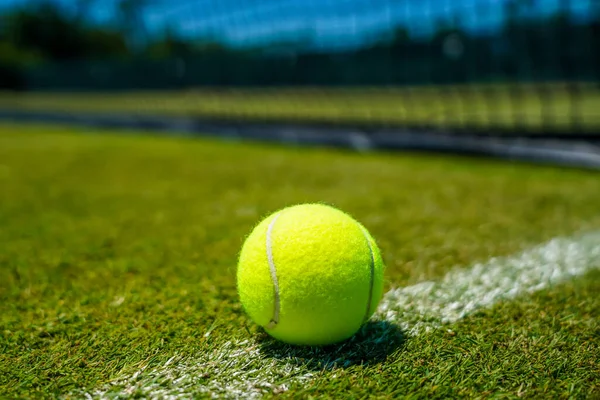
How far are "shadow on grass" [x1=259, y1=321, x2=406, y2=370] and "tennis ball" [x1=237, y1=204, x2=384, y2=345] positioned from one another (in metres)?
0.04

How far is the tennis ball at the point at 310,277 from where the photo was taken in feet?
5.69

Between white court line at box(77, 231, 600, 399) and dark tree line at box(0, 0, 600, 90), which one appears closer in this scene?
white court line at box(77, 231, 600, 399)

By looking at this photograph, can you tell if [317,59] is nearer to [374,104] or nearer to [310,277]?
[374,104]

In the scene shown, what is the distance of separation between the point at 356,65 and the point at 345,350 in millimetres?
7894

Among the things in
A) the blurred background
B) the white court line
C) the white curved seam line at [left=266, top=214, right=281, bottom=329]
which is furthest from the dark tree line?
the white curved seam line at [left=266, top=214, right=281, bottom=329]

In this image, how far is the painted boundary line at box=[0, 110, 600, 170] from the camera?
574cm

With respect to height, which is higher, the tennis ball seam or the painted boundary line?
the tennis ball seam

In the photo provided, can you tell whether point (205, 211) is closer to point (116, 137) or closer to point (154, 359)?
point (154, 359)

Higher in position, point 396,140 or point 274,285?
point 274,285

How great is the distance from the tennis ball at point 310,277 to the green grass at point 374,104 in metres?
5.41

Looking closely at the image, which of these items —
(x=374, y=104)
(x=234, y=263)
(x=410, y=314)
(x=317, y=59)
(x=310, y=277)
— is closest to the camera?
(x=310, y=277)

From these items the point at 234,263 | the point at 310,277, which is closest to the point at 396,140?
the point at 234,263

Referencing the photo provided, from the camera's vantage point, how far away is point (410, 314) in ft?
7.14

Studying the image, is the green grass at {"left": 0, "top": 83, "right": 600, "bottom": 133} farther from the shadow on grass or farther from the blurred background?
the shadow on grass
